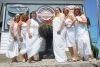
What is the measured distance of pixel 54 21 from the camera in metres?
10.8

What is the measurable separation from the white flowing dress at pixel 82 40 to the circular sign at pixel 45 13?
631 inches

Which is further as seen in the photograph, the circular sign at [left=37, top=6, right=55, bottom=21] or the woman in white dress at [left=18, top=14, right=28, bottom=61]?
the circular sign at [left=37, top=6, right=55, bottom=21]

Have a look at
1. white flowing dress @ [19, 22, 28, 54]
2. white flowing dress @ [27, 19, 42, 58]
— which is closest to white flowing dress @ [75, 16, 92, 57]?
white flowing dress @ [27, 19, 42, 58]

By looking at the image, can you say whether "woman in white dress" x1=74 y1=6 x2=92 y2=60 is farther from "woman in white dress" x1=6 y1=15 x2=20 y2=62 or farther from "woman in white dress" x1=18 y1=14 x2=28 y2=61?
"woman in white dress" x1=6 y1=15 x2=20 y2=62

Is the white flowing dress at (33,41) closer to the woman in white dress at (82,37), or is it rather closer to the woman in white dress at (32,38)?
the woman in white dress at (32,38)

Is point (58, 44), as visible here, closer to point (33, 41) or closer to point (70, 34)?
point (70, 34)

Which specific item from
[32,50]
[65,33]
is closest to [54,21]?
[65,33]

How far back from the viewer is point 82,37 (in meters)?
10.6

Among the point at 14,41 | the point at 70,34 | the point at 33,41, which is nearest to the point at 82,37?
the point at 70,34

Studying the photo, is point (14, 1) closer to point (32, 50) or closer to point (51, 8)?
point (51, 8)

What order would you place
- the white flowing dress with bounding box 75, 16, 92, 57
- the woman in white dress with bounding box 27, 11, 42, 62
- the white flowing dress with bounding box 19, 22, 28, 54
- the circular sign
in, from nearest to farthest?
1. the white flowing dress with bounding box 75, 16, 92, 57
2. the woman in white dress with bounding box 27, 11, 42, 62
3. the white flowing dress with bounding box 19, 22, 28, 54
4. the circular sign

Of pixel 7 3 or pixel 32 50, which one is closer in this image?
pixel 32 50

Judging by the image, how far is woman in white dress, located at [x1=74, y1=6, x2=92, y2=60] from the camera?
10.6 meters

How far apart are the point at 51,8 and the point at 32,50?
654 inches
